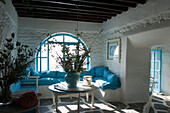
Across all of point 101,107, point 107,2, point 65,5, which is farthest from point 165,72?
point 65,5

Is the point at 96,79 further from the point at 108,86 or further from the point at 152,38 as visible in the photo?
the point at 152,38

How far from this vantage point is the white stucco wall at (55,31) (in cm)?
588

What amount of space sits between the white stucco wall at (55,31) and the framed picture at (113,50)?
76cm

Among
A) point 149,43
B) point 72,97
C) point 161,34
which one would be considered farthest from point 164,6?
point 72,97

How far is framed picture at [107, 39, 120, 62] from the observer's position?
5.29 meters

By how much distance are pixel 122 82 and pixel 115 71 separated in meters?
0.66

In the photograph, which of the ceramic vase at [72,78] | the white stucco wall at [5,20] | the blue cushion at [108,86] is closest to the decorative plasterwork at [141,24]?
the blue cushion at [108,86]

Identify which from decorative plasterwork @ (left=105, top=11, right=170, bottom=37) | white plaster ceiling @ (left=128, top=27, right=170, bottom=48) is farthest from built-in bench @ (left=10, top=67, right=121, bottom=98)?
decorative plasterwork @ (left=105, top=11, right=170, bottom=37)

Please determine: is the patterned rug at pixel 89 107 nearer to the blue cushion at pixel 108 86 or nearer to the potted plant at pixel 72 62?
the blue cushion at pixel 108 86

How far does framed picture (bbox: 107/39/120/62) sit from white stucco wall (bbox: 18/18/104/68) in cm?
76

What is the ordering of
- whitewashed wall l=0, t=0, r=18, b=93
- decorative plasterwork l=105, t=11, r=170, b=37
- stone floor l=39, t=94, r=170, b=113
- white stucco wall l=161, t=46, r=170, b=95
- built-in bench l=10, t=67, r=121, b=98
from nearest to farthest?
whitewashed wall l=0, t=0, r=18, b=93 → decorative plasterwork l=105, t=11, r=170, b=37 → stone floor l=39, t=94, r=170, b=113 → built-in bench l=10, t=67, r=121, b=98 → white stucco wall l=161, t=46, r=170, b=95

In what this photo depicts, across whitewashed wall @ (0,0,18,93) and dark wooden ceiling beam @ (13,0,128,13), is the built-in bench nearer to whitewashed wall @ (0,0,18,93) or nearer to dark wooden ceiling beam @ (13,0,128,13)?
whitewashed wall @ (0,0,18,93)

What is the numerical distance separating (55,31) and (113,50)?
2569 millimetres

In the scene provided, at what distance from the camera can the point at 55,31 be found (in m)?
6.19
